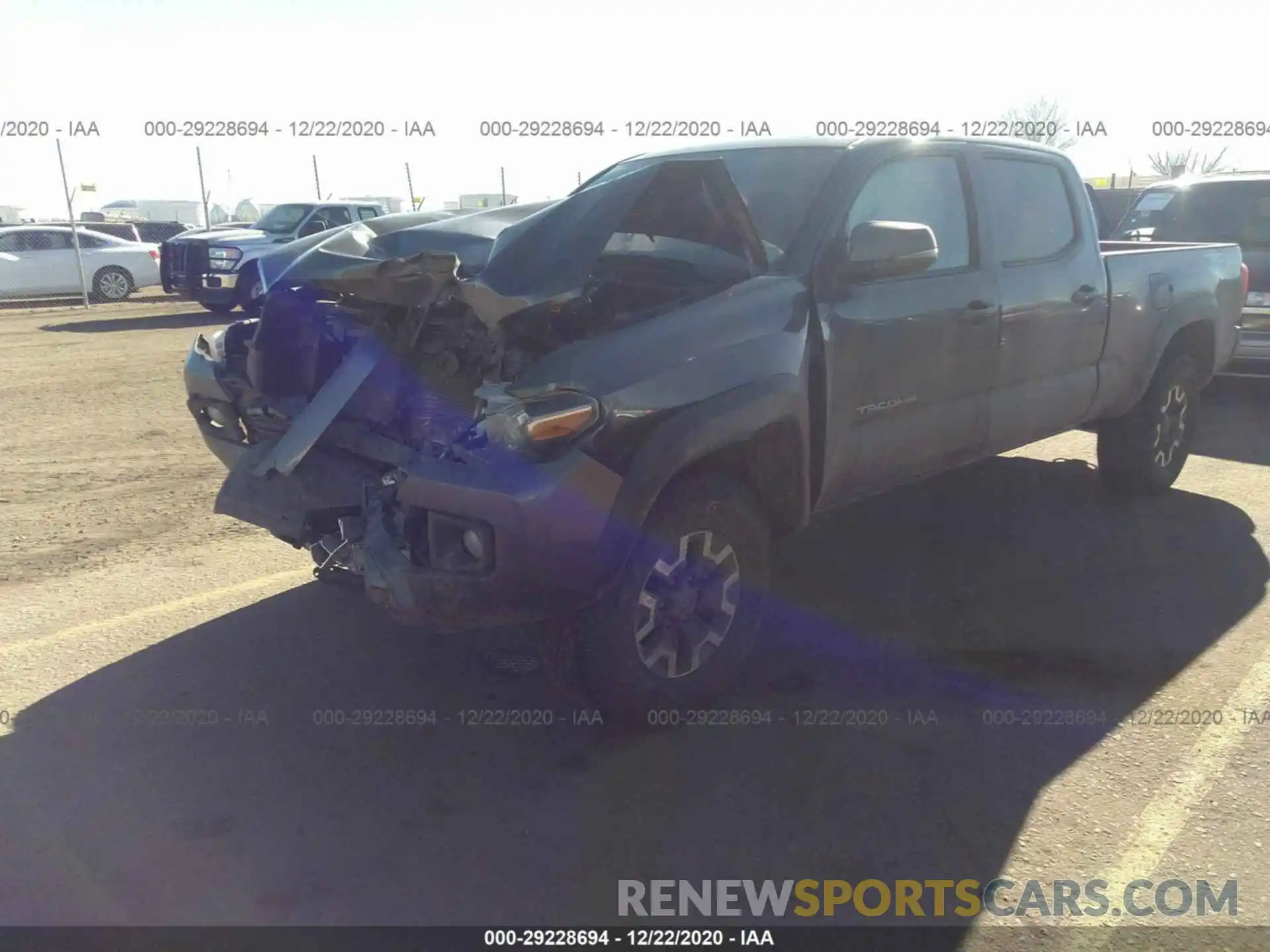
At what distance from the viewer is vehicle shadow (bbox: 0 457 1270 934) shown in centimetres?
295

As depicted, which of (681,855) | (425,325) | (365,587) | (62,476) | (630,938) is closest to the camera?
(630,938)

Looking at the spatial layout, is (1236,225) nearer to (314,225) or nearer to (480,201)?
(314,225)

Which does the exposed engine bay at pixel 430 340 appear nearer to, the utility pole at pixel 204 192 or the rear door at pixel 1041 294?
the rear door at pixel 1041 294

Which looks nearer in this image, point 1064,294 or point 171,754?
point 171,754

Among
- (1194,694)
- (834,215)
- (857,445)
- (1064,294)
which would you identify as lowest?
(1194,694)

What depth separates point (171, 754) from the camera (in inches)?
141

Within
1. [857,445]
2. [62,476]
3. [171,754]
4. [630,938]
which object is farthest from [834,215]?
[62,476]

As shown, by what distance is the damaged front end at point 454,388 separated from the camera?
3.23 metres

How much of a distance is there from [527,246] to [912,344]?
1.65 m

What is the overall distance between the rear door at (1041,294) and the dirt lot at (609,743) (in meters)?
0.79

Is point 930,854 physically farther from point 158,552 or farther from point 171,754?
point 158,552

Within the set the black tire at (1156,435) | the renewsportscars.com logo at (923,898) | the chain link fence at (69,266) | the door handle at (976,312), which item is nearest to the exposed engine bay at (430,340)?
the door handle at (976,312)

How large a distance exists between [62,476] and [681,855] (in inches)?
214

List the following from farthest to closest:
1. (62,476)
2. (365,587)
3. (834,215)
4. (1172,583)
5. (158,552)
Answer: (62,476) → (158,552) → (1172,583) → (834,215) → (365,587)
